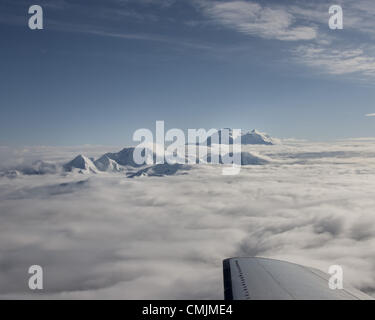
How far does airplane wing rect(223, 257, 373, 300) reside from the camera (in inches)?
594

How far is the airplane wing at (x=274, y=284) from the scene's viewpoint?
15.1 m

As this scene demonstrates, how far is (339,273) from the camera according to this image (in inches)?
851

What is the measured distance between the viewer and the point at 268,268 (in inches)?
858

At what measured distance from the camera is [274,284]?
57.1 feet

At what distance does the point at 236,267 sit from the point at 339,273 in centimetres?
936
